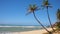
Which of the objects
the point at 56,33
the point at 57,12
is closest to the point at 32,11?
the point at 56,33

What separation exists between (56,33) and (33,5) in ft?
27.8

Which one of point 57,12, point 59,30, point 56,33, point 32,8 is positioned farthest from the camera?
point 57,12

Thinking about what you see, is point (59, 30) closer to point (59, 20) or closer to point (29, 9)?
point (59, 20)

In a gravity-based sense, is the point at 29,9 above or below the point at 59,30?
above

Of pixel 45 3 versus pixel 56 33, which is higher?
pixel 45 3

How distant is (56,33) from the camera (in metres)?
35.4

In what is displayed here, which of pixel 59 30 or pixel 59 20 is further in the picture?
pixel 59 20

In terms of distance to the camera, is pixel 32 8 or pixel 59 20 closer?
pixel 32 8

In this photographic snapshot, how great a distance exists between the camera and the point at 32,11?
104ft

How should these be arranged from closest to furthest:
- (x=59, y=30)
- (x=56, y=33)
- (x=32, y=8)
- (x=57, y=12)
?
(x=32, y=8) < (x=56, y=33) < (x=59, y=30) < (x=57, y=12)

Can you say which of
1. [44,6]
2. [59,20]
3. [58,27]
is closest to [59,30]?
[58,27]

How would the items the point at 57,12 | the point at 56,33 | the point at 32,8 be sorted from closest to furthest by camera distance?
the point at 32,8 < the point at 56,33 < the point at 57,12

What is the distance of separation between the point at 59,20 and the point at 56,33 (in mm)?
10352

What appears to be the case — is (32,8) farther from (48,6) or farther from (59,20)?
(59,20)
